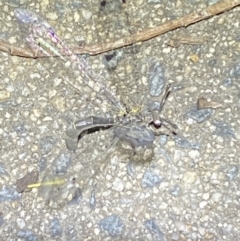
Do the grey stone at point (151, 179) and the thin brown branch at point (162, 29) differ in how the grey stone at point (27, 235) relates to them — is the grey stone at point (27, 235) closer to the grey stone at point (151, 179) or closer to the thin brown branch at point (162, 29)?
the grey stone at point (151, 179)

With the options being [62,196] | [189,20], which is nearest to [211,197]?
[62,196]

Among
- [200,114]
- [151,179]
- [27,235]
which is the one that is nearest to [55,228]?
[27,235]

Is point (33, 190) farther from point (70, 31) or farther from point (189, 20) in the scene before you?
point (189, 20)

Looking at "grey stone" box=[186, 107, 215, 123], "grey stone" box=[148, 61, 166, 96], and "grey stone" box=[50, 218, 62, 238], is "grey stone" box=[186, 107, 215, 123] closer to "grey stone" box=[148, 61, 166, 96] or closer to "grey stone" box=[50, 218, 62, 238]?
"grey stone" box=[148, 61, 166, 96]

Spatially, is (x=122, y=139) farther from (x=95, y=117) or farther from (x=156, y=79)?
(x=156, y=79)

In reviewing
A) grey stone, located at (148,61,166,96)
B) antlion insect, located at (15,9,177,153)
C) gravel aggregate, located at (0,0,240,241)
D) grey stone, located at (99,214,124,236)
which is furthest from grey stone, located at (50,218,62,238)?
grey stone, located at (148,61,166,96)

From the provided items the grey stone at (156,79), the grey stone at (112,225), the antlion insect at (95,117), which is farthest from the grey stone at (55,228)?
the grey stone at (156,79)
